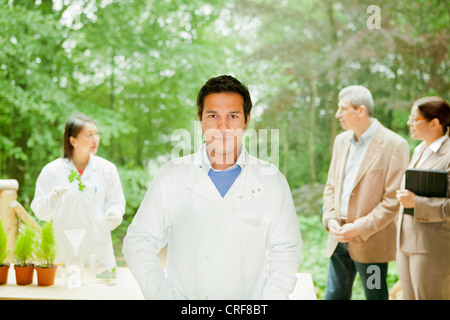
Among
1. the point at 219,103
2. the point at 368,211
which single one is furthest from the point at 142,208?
the point at 368,211

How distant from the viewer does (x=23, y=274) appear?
214 centimetres

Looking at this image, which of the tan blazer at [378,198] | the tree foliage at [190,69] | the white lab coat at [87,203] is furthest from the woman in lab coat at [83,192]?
the tree foliage at [190,69]

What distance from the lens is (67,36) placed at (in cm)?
455

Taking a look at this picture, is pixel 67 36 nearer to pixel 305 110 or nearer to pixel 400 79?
pixel 305 110

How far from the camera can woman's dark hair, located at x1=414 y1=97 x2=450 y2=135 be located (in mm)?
2393

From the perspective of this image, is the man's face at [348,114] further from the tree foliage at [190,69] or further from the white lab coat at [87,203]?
the tree foliage at [190,69]

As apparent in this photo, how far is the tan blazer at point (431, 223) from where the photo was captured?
90.4 inches

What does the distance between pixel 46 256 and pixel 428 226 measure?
1.92m

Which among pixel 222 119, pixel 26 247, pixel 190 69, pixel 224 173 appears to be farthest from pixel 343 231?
pixel 190 69

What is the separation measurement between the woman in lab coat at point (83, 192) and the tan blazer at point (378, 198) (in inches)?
52.8
